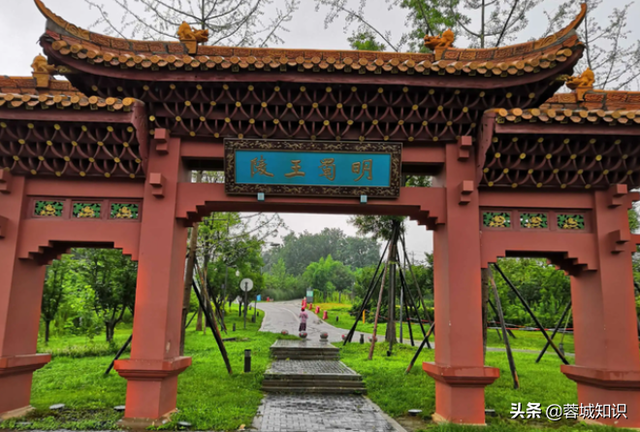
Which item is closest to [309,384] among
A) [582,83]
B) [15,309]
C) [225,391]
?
[225,391]

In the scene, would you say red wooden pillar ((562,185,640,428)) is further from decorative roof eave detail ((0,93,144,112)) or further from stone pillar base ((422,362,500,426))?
decorative roof eave detail ((0,93,144,112))

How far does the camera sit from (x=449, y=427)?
19.0 ft

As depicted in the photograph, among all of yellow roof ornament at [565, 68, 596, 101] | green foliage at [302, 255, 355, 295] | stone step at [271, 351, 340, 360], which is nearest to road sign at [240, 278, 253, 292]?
stone step at [271, 351, 340, 360]

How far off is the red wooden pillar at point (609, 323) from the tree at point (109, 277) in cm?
1156

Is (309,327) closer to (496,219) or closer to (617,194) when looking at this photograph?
(496,219)

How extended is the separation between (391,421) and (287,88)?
4950 millimetres

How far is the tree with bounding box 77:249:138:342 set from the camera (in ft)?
44.4

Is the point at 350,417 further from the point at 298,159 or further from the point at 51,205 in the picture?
the point at 51,205

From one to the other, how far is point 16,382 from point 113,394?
1717mm

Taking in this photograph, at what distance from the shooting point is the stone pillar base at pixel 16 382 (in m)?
6.11

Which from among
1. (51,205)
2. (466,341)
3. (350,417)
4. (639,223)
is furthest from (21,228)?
(639,223)

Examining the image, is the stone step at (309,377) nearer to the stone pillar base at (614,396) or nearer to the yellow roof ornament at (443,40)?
the stone pillar base at (614,396)

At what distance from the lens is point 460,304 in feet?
20.7

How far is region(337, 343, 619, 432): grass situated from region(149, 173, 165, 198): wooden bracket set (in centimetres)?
478
